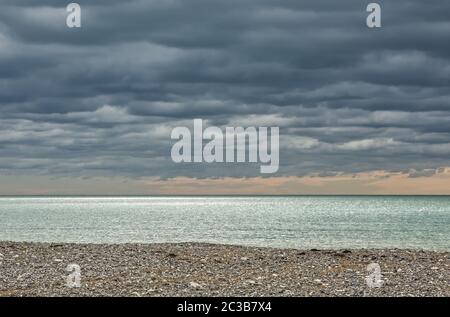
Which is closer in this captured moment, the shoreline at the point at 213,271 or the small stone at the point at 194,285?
the shoreline at the point at 213,271

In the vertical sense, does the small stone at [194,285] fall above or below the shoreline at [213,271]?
above

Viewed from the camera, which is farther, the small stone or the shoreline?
the small stone

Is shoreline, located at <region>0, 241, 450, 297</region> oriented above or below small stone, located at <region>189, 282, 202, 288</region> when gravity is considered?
below

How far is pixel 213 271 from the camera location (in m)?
30.1

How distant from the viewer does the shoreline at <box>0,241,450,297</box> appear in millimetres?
24984

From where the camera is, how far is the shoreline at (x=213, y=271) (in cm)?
2498

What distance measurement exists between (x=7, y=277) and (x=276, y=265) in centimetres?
1317

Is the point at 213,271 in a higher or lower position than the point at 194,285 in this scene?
lower

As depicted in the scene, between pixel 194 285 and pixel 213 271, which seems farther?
pixel 213 271
